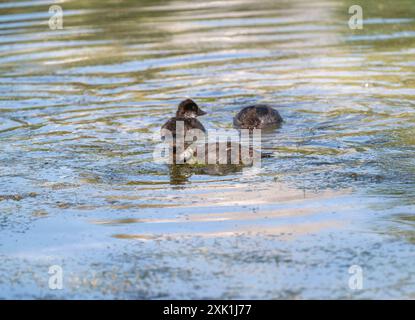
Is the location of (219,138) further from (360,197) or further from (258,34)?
(258,34)

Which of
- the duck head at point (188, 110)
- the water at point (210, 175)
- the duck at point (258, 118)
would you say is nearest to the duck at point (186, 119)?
the duck head at point (188, 110)

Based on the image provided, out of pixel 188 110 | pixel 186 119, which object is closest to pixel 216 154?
pixel 186 119

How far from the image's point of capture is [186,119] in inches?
407

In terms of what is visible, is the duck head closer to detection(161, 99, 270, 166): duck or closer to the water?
the water

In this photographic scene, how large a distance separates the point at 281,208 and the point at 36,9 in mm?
13316

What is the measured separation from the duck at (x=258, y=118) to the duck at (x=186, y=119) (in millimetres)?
466

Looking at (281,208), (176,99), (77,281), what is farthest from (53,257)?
(176,99)

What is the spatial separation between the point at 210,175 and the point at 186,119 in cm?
192

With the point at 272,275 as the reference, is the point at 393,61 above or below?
above

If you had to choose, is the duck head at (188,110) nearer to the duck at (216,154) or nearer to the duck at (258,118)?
the duck at (258,118)

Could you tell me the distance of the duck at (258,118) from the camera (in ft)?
33.9

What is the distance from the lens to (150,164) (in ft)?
29.4
